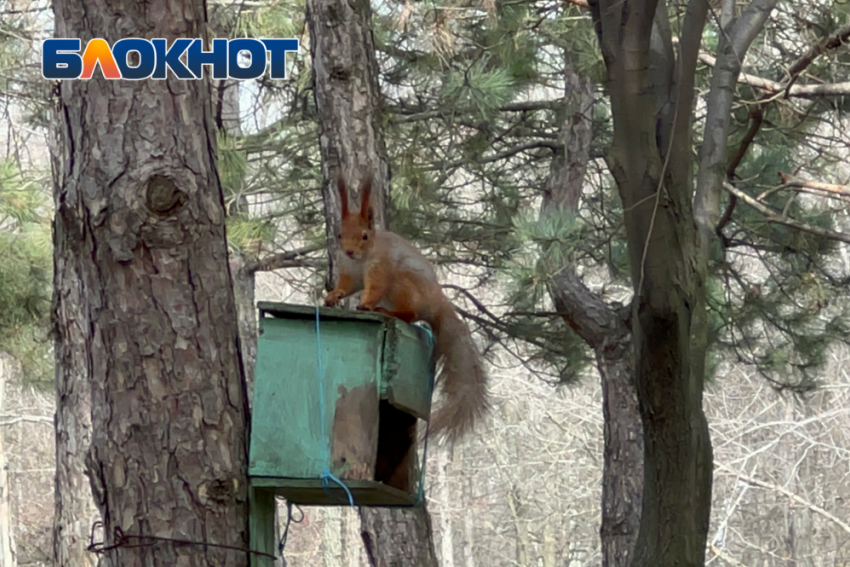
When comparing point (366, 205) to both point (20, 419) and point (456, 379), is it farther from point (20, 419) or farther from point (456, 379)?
point (20, 419)

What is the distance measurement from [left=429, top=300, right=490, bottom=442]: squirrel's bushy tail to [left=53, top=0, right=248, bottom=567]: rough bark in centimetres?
56

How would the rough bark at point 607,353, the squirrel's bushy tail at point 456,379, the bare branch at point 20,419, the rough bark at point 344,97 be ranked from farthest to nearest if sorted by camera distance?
1. the bare branch at point 20,419
2. the rough bark at point 607,353
3. the rough bark at point 344,97
4. the squirrel's bushy tail at point 456,379

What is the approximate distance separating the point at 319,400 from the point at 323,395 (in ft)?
0.04

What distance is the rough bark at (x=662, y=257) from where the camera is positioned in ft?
5.97

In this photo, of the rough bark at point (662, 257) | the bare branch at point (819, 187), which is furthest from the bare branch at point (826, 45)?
the rough bark at point (662, 257)

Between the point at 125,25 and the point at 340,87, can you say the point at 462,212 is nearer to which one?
the point at 340,87

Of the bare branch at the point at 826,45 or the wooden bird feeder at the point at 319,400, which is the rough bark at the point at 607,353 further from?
the wooden bird feeder at the point at 319,400

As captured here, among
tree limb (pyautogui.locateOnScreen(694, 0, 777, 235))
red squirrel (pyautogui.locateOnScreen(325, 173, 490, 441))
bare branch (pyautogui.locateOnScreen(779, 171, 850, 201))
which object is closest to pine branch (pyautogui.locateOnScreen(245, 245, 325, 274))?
bare branch (pyautogui.locateOnScreen(779, 171, 850, 201))

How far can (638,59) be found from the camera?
178cm

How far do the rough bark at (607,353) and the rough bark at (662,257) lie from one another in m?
2.26

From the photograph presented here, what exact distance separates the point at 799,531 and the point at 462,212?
796 cm

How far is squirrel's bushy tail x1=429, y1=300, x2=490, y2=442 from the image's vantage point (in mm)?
2285

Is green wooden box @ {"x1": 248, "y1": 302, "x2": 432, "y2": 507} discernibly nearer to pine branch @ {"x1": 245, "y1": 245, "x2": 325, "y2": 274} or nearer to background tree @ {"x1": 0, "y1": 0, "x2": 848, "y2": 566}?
background tree @ {"x1": 0, "y1": 0, "x2": 848, "y2": 566}

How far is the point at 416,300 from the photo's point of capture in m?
2.40
